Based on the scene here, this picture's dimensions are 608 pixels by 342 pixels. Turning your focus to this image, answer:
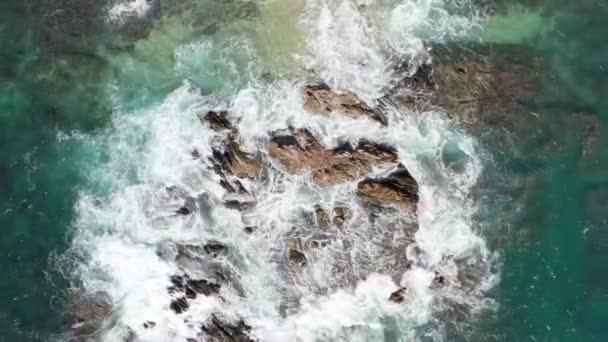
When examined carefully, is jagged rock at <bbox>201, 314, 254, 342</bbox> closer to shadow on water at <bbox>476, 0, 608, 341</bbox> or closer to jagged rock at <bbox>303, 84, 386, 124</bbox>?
jagged rock at <bbox>303, 84, 386, 124</bbox>

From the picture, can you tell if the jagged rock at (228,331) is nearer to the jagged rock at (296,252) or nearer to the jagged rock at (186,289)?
the jagged rock at (186,289)

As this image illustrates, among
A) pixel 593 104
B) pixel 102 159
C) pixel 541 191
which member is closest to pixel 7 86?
pixel 102 159

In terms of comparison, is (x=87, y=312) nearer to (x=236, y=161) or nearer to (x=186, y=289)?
(x=186, y=289)

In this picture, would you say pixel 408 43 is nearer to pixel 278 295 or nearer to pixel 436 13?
pixel 436 13

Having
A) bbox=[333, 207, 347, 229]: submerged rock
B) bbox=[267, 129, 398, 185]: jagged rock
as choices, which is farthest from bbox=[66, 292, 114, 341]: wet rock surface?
bbox=[333, 207, 347, 229]: submerged rock

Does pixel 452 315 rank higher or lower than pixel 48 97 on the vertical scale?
lower

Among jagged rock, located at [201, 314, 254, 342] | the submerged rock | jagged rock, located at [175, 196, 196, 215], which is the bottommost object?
jagged rock, located at [201, 314, 254, 342]
